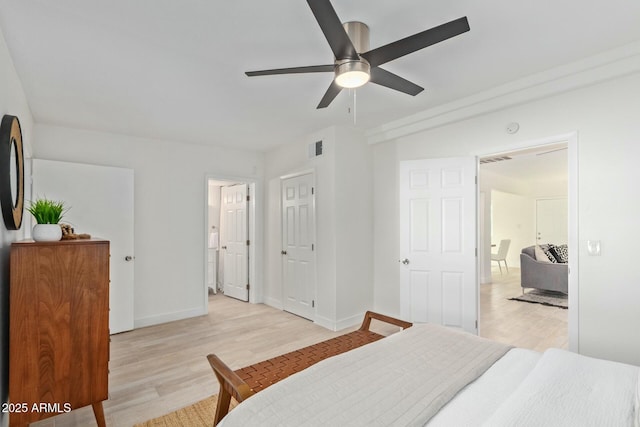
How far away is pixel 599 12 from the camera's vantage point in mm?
1827

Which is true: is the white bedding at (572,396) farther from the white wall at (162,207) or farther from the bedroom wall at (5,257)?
the white wall at (162,207)

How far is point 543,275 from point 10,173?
6995mm

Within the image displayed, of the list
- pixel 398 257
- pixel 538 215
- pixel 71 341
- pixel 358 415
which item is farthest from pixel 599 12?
pixel 538 215

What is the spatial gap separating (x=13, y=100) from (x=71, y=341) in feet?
5.95

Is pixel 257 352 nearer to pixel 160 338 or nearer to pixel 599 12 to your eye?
pixel 160 338

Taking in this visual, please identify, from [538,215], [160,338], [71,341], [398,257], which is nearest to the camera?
[71,341]

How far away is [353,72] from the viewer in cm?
169

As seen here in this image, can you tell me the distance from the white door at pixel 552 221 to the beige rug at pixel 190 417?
9167 mm

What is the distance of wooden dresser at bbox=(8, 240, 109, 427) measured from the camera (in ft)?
5.74

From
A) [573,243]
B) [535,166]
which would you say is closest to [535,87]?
[573,243]

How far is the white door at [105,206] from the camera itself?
347 cm

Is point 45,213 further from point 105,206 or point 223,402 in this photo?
point 105,206

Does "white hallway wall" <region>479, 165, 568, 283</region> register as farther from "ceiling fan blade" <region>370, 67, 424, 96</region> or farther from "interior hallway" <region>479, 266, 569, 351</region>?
"ceiling fan blade" <region>370, 67, 424, 96</region>

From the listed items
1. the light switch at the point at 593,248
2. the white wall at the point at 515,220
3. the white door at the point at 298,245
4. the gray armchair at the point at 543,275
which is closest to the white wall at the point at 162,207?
the white door at the point at 298,245
